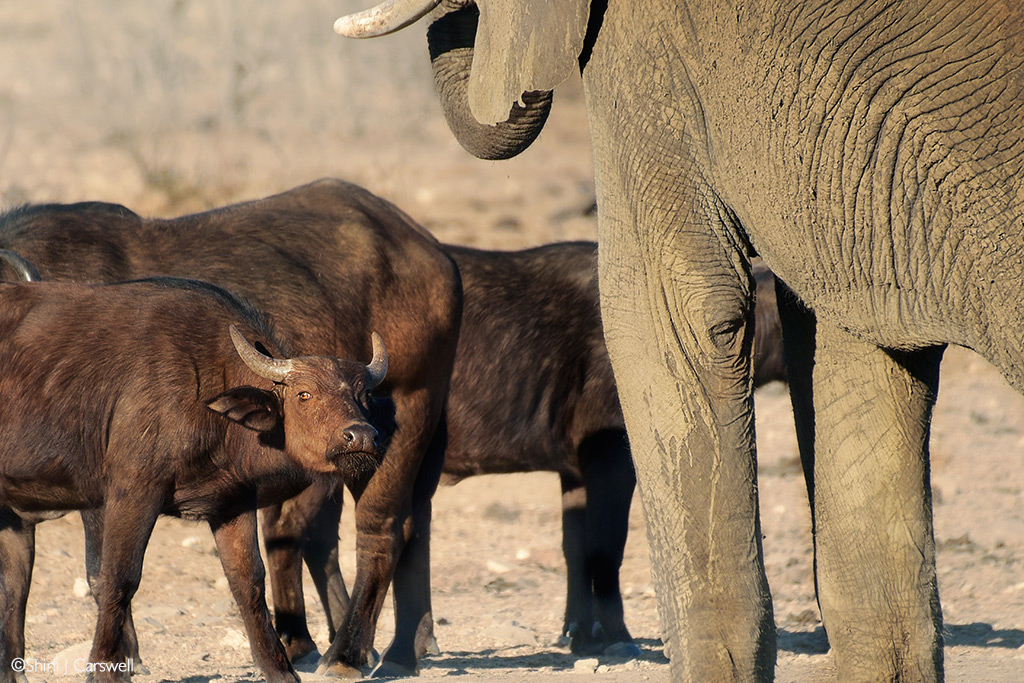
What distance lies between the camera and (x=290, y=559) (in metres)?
7.25

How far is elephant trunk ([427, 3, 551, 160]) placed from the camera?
182 inches

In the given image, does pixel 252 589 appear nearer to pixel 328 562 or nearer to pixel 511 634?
pixel 328 562

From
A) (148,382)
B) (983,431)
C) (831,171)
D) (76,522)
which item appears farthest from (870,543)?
(983,431)

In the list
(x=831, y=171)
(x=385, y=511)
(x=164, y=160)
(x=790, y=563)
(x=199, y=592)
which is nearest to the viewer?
(x=831, y=171)

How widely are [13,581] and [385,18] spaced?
9.18 feet

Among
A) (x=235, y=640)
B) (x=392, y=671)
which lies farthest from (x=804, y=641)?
(x=235, y=640)

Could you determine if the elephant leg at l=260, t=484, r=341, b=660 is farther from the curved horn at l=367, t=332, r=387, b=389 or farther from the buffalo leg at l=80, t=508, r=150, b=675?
the curved horn at l=367, t=332, r=387, b=389

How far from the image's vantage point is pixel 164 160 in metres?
15.7

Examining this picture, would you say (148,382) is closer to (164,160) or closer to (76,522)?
(76,522)

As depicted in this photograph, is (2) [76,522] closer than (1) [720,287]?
No

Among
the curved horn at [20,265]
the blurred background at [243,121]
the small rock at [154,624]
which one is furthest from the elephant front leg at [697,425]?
the blurred background at [243,121]

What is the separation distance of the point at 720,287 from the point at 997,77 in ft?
3.28

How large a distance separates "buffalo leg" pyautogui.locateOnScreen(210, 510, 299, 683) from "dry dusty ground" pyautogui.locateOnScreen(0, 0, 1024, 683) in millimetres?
723

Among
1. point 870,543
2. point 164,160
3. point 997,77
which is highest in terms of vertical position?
point 164,160
